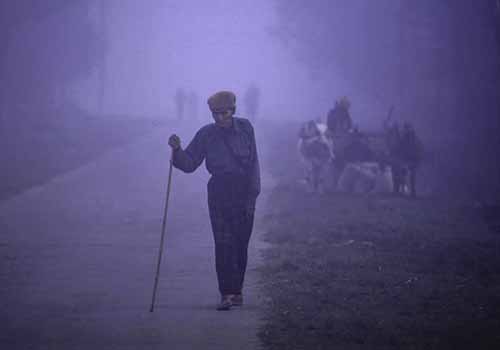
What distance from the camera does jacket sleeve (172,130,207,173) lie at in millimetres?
7215

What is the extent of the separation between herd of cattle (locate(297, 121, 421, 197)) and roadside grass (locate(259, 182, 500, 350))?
3070mm

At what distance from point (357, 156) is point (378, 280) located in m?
9.94

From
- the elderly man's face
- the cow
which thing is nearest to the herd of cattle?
the cow

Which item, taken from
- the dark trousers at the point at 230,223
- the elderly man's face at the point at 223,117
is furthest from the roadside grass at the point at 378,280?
the elderly man's face at the point at 223,117

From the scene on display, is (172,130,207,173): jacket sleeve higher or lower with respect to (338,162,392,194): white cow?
higher

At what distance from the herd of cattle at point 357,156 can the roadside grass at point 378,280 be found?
307cm

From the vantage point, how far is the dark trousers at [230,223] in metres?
7.09

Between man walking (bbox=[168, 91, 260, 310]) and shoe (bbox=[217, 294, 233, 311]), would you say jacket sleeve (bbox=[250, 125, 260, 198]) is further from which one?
shoe (bbox=[217, 294, 233, 311])

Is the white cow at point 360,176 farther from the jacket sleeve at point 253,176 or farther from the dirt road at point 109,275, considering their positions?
the jacket sleeve at point 253,176

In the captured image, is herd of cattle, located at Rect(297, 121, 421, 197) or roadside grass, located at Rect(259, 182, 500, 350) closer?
roadside grass, located at Rect(259, 182, 500, 350)

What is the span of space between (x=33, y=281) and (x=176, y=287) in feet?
5.32

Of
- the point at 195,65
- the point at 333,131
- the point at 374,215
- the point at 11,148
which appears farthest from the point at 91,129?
→ the point at 195,65

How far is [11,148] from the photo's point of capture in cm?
2553

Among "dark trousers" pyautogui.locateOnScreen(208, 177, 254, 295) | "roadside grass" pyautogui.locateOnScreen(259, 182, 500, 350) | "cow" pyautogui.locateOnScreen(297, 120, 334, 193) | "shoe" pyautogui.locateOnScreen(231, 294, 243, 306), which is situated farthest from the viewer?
"cow" pyautogui.locateOnScreen(297, 120, 334, 193)
